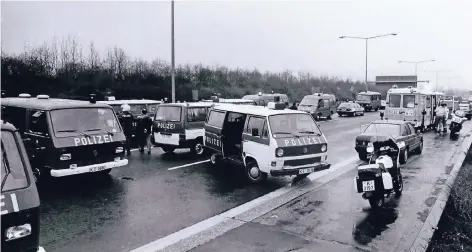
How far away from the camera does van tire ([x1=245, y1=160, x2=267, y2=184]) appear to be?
10.4 m

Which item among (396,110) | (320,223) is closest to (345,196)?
(320,223)

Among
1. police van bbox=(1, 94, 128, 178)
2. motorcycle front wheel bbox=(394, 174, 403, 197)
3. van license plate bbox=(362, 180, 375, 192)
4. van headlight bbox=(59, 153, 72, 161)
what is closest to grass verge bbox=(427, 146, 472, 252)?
motorcycle front wheel bbox=(394, 174, 403, 197)

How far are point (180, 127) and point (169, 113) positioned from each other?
32.7 inches

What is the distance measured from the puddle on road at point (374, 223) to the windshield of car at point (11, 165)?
499cm

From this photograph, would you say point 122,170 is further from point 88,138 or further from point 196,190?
point 196,190

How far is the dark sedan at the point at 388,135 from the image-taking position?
13.7m

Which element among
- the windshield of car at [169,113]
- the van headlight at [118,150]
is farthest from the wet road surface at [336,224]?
the windshield of car at [169,113]

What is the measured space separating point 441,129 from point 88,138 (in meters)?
20.8

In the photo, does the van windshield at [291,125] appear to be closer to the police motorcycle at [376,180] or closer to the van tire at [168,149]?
the police motorcycle at [376,180]

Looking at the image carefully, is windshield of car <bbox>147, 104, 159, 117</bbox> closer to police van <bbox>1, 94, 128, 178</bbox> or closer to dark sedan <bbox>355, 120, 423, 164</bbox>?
police van <bbox>1, 94, 128, 178</bbox>

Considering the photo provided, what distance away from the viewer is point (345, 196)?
9.42 m

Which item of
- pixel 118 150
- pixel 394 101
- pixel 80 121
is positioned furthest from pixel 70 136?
pixel 394 101

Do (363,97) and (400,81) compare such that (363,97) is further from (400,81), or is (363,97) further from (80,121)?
(80,121)

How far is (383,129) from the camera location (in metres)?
14.4
